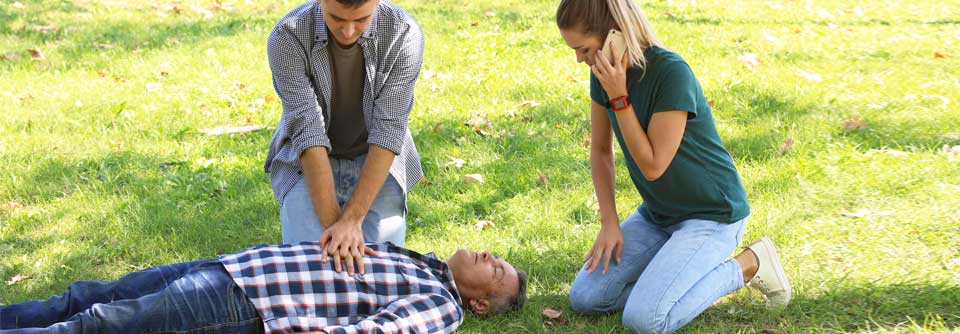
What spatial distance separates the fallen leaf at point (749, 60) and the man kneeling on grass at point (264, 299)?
422cm

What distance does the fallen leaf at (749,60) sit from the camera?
711cm

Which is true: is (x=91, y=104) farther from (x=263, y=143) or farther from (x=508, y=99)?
(x=508, y=99)

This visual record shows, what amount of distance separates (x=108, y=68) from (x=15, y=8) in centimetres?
241

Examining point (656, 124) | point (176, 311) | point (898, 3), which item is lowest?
point (898, 3)

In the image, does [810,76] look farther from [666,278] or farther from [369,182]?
[369,182]

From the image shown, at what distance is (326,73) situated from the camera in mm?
3887

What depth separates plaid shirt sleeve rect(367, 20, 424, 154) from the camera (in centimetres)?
382

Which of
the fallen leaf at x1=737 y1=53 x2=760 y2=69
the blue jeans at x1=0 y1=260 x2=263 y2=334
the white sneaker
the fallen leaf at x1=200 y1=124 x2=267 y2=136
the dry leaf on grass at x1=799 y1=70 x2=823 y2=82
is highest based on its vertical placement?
the blue jeans at x1=0 y1=260 x2=263 y2=334

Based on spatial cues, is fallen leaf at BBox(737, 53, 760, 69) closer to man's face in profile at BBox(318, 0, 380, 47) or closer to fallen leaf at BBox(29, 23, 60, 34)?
man's face in profile at BBox(318, 0, 380, 47)

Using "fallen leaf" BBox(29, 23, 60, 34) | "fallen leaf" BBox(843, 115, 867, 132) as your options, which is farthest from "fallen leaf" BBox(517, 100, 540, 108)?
"fallen leaf" BBox(29, 23, 60, 34)

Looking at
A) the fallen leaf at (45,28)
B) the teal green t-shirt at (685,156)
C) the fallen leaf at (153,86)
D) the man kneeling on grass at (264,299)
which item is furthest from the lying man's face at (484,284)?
the fallen leaf at (45,28)

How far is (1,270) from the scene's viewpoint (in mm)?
4203

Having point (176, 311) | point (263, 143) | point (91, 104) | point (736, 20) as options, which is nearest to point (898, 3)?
point (736, 20)

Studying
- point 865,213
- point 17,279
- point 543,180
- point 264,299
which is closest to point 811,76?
point 865,213
